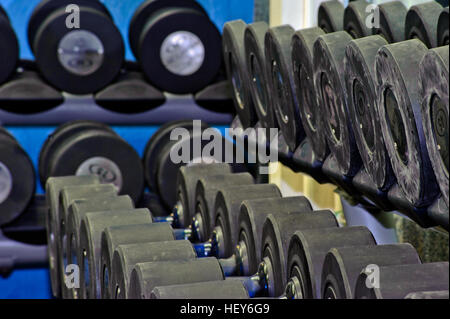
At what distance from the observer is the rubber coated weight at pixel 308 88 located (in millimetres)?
1026

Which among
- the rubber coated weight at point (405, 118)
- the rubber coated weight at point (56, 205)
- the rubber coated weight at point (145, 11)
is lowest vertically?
the rubber coated weight at point (56, 205)

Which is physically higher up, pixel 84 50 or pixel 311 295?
pixel 84 50

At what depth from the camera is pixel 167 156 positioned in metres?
1.95

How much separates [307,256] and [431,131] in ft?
0.80

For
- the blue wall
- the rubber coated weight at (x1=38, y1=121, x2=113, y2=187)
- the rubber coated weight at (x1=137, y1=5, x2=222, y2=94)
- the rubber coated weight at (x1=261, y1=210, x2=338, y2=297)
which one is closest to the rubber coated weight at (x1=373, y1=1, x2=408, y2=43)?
the rubber coated weight at (x1=261, y1=210, x2=338, y2=297)

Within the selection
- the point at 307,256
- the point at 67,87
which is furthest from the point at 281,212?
the point at 67,87

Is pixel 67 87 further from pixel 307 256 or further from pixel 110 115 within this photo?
pixel 307 256

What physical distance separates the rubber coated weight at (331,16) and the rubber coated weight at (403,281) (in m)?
0.65

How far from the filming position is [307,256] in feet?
2.78

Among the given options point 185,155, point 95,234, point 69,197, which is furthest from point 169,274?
point 185,155

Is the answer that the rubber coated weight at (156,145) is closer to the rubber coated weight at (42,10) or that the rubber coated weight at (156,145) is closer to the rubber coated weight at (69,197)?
the rubber coated weight at (42,10)

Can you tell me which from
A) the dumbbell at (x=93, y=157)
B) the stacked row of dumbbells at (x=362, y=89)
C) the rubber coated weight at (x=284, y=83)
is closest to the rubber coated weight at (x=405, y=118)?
the stacked row of dumbbells at (x=362, y=89)

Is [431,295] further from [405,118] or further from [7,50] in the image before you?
[7,50]

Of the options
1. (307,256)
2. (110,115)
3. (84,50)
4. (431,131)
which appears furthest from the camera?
(110,115)
